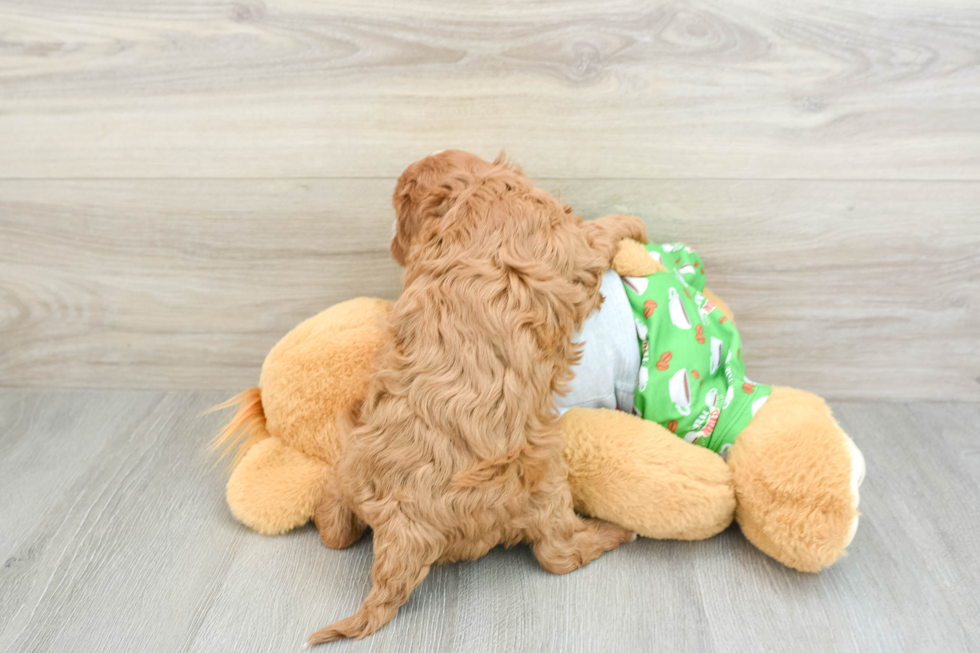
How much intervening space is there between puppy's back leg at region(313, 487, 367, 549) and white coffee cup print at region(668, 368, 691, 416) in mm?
428

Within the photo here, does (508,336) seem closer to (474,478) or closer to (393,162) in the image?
(474,478)

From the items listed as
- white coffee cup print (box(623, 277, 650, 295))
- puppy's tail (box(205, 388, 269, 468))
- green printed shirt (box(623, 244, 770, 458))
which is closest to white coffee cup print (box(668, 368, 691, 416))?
green printed shirt (box(623, 244, 770, 458))

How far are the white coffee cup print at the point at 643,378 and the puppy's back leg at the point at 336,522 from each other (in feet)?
1.30

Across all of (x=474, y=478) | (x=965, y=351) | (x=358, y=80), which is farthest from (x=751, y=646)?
(x=358, y=80)

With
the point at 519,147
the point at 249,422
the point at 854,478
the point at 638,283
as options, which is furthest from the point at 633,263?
the point at 249,422

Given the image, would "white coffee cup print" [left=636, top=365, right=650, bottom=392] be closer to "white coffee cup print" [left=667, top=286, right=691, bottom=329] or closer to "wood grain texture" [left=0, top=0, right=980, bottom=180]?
"white coffee cup print" [left=667, top=286, right=691, bottom=329]

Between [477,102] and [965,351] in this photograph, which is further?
[965,351]

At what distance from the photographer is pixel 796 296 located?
3.53 feet

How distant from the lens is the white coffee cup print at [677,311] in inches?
34.1

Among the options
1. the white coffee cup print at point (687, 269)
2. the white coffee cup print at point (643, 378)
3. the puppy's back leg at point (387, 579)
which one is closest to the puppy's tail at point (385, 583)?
the puppy's back leg at point (387, 579)

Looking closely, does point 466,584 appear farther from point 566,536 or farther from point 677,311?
point 677,311

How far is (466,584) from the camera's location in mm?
821

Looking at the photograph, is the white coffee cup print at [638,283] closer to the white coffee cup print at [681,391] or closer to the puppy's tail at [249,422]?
the white coffee cup print at [681,391]

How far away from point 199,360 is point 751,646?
3.17ft
